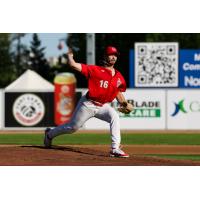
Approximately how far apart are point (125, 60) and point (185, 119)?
2212cm

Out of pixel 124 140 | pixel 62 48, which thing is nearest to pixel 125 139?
pixel 124 140

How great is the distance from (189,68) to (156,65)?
1.50 metres

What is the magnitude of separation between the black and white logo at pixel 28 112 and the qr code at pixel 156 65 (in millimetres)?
5610

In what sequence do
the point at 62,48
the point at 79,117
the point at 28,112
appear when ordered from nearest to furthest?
the point at 79,117, the point at 28,112, the point at 62,48

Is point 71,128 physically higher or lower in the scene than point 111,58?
lower

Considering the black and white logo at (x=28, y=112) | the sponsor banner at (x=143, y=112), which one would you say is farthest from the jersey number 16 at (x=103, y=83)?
the black and white logo at (x=28, y=112)

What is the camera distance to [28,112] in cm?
2625

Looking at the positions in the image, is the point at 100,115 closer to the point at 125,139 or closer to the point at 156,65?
the point at 125,139

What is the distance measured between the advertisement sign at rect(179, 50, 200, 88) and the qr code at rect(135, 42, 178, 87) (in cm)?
37

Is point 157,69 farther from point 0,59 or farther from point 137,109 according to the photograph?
point 0,59

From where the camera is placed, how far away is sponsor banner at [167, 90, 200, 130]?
2648cm

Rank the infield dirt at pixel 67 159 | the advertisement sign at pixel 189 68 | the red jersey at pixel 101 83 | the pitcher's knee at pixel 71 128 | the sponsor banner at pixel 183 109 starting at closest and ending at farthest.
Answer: the infield dirt at pixel 67 159 → the red jersey at pixel 101 83 → the pitcher's knee at pixel 71 128 → the sponsor banner at pixel 183 109 → the advertisement sign at pixel 189 68

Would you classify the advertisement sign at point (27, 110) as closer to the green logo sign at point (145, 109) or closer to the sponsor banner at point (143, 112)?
the sponsor banner at point (143, 112)

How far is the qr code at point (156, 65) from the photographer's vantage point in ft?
99.3
